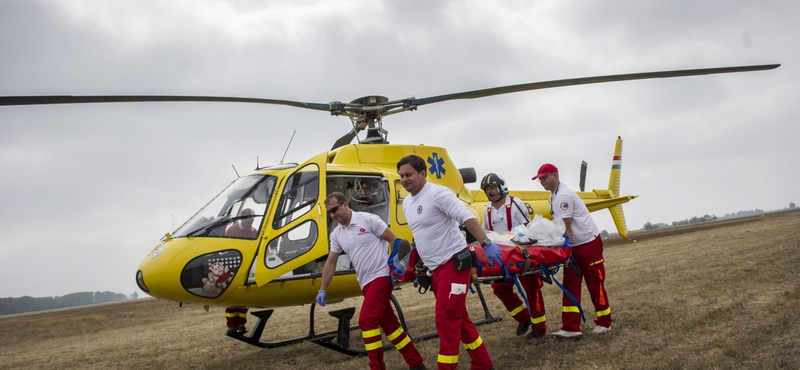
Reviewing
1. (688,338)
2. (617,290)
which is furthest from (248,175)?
(617,290)

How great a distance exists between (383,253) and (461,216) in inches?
39.6

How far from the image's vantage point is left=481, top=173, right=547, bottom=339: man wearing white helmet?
5.75 metres

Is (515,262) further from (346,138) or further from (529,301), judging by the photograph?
(346,138)

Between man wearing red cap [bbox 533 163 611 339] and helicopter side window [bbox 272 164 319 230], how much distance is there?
259 centimetres

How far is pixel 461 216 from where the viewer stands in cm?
401

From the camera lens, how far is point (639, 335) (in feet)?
16.9

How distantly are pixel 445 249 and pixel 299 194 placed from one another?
270 centimetres

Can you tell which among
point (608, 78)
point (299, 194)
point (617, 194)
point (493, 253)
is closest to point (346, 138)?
point (299, 194)

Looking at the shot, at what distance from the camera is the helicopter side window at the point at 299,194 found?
19.6ft

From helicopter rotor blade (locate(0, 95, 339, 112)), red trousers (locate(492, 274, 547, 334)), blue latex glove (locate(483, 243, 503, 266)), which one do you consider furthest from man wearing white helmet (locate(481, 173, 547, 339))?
helicopter rotor blade (locate(0, 95, 339, 112))

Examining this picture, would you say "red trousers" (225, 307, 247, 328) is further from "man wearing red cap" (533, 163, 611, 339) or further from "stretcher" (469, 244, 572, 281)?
"man wearing red cap" (533, 163, 611, 339)

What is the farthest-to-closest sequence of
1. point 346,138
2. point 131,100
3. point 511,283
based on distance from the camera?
point 346,138 → point 511,283 → point 131,100

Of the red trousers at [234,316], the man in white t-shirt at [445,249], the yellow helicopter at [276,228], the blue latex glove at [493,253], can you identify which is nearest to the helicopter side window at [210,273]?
the yellow helicopter at [276,228]

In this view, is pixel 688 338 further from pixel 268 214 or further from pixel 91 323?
pixel 91 323
